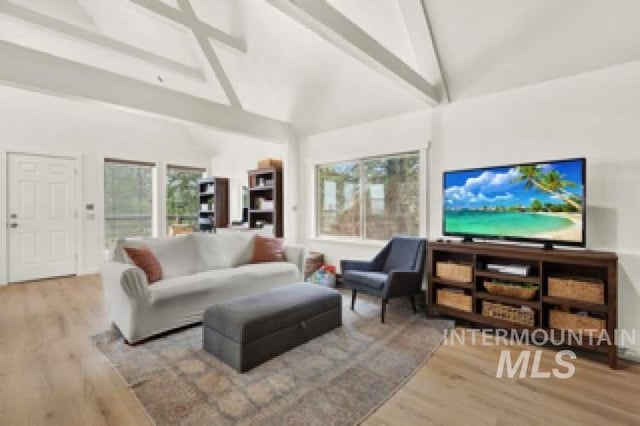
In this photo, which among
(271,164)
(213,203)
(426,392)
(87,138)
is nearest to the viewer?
(426,392)

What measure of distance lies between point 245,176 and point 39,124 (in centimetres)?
326

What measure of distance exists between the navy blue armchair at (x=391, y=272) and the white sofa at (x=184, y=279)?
2.71 ft

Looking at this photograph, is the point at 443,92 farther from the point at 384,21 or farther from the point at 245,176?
the point at 245,176

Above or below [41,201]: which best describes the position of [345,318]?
below

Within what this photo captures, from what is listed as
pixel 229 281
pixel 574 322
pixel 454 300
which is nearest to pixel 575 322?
pixel 574 322

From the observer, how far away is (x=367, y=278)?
10.4ft

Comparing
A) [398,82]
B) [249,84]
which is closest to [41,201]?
[249,84]

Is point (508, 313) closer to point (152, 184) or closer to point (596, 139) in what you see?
point (596, 139)

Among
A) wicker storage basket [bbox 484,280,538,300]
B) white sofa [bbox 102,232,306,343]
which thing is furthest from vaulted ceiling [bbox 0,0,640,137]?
wicker storage basket [bbox 484,280,538,300]

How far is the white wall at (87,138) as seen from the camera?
4.44 meters

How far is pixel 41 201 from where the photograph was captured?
4676mm

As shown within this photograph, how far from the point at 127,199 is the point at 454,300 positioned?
594 cm

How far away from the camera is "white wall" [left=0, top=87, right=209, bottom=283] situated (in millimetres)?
4441

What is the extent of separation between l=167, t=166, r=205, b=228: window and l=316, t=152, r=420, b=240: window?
3.35 meters
